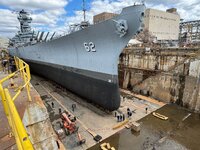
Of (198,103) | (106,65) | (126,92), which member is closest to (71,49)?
(106,65)

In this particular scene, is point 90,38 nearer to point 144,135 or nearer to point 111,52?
point 111,52

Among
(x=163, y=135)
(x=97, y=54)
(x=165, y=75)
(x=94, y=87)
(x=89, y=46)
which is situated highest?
(x=89, y=46)

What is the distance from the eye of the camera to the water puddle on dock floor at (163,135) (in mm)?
5918

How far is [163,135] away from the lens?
21.8 feet

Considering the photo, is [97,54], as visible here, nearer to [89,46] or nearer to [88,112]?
[89,46]

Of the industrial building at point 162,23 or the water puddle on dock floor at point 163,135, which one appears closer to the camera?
the water puddle on dock floor at point 163,135

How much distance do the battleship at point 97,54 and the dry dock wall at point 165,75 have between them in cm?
507

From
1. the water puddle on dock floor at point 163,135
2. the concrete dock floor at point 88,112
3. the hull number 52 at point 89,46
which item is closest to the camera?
the water puddle on dock floor at point 163,135

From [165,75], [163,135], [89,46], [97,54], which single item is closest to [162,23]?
[165,75]

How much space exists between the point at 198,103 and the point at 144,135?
4893mm

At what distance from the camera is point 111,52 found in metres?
6.55

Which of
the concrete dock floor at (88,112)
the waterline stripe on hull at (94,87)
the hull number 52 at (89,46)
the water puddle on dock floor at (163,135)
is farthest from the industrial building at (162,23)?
the hull number 52 at (89,46)

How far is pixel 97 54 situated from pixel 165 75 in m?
6.28

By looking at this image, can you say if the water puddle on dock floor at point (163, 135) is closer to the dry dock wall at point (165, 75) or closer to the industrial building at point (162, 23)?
the dry dock wall at point (165, 75)
